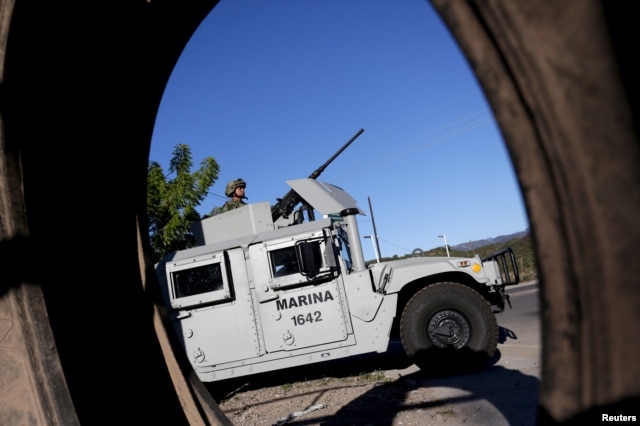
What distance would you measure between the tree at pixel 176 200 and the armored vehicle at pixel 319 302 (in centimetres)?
460

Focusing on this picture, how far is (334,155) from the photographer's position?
9.41 m

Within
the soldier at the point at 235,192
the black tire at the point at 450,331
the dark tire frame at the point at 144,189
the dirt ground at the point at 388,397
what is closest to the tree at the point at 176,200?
the soldier at the point at 235,192

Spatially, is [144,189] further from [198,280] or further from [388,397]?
[198,280]

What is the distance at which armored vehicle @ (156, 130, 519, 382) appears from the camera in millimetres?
6074

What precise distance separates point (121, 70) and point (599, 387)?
6.44 ft

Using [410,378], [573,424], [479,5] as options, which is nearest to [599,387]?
[573,424]

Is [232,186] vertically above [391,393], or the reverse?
[232,186]

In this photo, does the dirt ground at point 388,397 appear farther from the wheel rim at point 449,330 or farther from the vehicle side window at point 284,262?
the vehicle side window at point 284,262

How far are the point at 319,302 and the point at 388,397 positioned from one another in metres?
1.68

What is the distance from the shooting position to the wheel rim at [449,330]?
6031 millimetres

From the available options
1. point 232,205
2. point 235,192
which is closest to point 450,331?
point 232,205

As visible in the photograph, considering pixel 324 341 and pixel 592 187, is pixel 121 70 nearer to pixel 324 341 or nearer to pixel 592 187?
pixel 592 187

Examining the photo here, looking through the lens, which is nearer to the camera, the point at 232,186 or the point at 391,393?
the point at 391,393

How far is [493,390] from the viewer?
15.3ft
